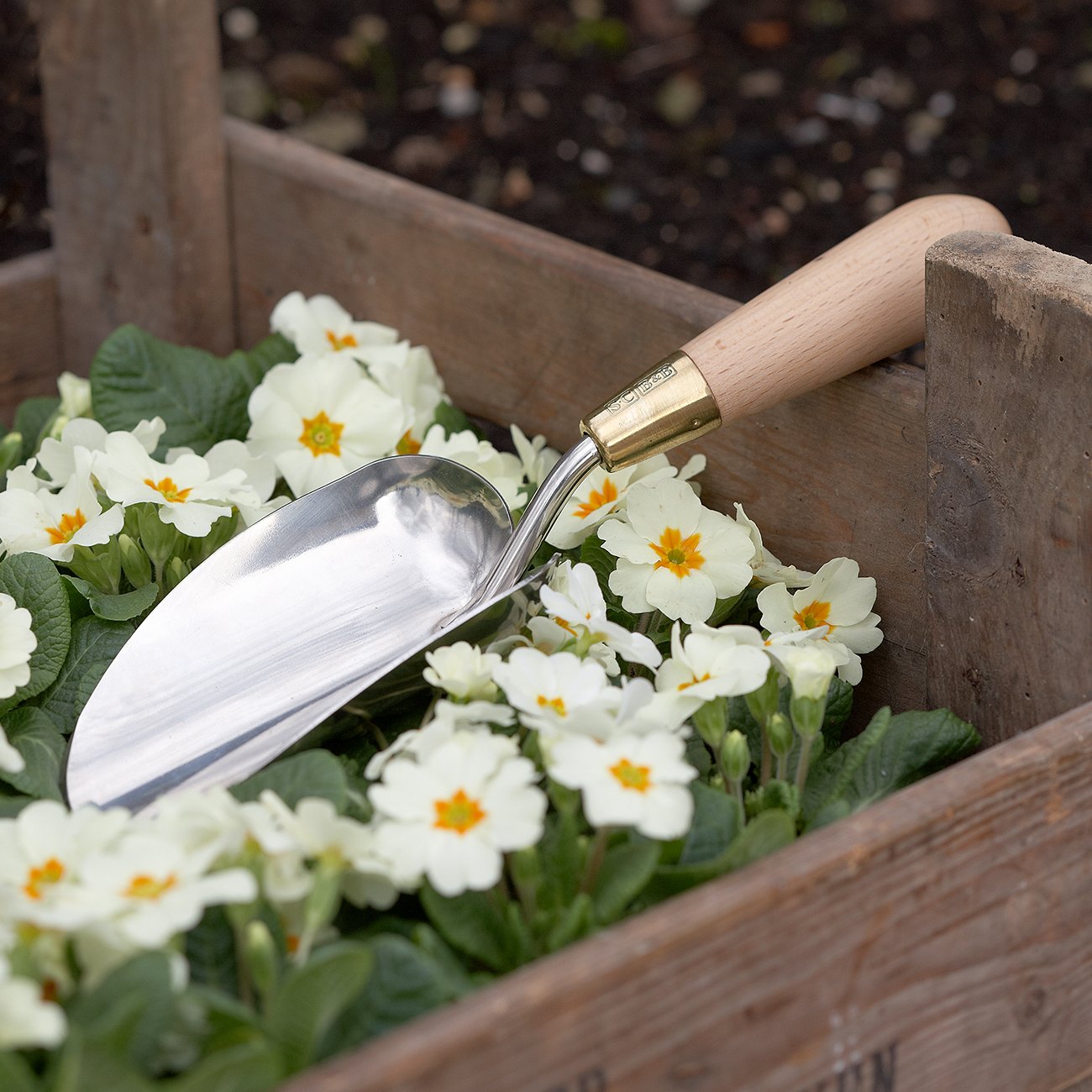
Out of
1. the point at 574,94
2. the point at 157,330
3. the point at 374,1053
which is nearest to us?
the point at 374,1053

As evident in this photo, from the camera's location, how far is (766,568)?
1.12 metres

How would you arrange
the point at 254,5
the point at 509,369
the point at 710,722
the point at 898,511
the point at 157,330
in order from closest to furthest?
the point at 710,722
the point at 898,511
the point at 509,369
the point at 157,330
the point at 254,5

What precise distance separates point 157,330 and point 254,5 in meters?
1.23

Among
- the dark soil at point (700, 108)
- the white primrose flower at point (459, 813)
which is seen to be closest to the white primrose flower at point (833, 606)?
the white primrose flower at point (459, 813)

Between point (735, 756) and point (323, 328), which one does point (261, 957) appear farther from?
point (323, 328)

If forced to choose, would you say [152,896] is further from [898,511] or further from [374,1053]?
[898,511]

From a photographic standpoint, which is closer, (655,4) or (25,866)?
(25,866)

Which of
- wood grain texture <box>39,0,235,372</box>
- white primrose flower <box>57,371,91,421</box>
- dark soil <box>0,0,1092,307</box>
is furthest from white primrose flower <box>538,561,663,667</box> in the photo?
dark soil <box>0,0,1092,307</box>

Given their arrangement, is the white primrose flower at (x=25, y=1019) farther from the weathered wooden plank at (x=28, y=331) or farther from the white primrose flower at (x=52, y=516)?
the weathered wooden plank at (x=28, y=331)

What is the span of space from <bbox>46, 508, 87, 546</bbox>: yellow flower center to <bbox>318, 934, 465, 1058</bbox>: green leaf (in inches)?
19.8

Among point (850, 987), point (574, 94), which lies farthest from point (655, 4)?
point (850, 987)

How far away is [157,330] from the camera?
1.65m

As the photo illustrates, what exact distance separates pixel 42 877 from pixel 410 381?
0.69 meters

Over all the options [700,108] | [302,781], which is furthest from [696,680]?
[700,108]
